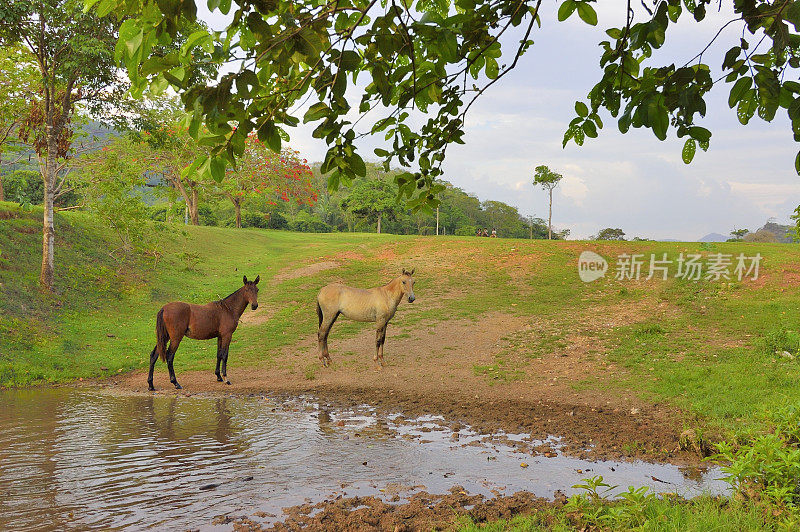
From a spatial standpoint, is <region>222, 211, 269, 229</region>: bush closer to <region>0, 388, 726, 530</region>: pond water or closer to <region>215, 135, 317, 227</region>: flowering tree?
<region>215, 135, 317, 227</region>: flowering tree

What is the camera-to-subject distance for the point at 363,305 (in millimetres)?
14125

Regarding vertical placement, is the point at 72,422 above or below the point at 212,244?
below

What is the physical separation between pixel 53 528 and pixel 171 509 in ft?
3.23

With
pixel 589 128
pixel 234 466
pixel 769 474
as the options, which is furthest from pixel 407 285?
pixel 589 128

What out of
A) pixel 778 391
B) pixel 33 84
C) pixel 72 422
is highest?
pixel 33 84

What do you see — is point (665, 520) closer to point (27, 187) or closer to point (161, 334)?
point (161, 334)

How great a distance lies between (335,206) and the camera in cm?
8506

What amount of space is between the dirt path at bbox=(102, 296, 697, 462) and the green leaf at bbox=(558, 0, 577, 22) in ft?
19.4

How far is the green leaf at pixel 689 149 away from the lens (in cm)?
337

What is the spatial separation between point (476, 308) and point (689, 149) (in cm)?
1686

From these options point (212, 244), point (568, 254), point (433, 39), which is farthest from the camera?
point (212, 244)

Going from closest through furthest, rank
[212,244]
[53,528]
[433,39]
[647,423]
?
[433,39] < [53,528] < [647,423] < [212,244]

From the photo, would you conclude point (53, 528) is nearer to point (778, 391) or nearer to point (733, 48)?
point (733, 48)

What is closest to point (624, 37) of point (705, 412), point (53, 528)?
point (53, 528)
